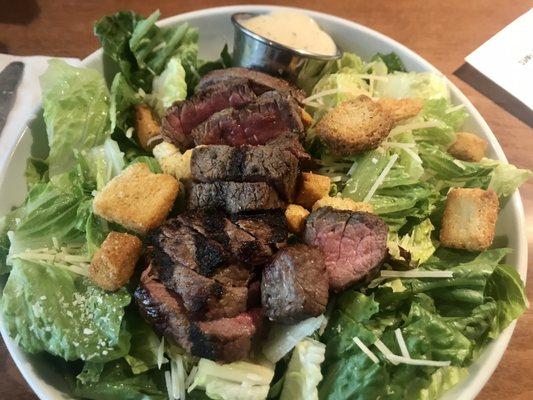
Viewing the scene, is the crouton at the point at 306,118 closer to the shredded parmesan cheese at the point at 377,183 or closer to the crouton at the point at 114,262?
the shredded parmesan cheese at the point at 377,183

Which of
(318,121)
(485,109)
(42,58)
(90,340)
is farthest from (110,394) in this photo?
(485,109)

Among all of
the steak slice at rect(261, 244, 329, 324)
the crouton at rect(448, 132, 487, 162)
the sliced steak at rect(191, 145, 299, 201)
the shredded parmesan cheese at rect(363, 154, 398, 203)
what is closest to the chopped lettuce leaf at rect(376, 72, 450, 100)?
the crouton at rect(448, 132, 487, 162)

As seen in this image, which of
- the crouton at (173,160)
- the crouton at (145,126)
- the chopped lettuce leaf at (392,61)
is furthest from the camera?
the chopped lettuce leaf at (392,61)

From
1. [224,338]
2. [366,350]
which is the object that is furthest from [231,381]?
[366,350]

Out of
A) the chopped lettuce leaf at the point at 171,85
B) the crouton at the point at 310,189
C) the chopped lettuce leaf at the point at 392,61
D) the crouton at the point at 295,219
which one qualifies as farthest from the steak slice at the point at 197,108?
the chopped lettuce leaf at the point at 392,61

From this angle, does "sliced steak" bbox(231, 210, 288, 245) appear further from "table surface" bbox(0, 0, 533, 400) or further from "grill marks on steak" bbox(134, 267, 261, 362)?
"table surface" bbox(0, 0, 533, 400)

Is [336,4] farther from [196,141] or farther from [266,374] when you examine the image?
[266,374]
